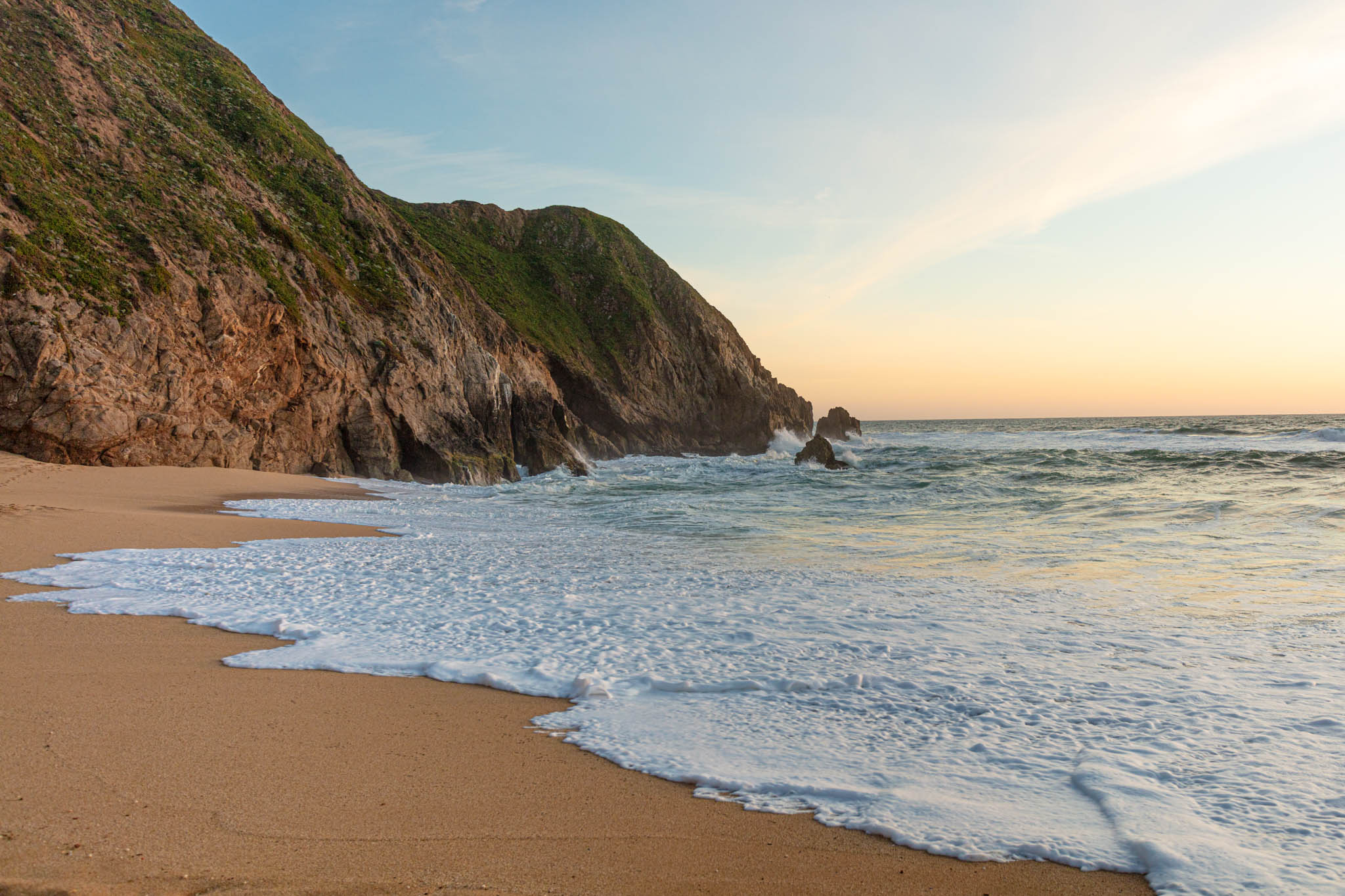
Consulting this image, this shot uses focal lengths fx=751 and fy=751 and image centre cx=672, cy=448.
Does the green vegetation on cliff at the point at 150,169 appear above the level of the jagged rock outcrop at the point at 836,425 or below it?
above

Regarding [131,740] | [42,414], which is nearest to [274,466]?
[42,414]

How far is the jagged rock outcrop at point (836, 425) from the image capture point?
6544cm

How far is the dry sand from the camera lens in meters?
2.60

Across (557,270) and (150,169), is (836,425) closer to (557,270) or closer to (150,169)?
(557,270)

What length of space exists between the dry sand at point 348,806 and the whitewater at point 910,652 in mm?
250

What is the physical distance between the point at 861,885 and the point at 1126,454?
40435 millimetres

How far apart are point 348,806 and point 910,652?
160 inches

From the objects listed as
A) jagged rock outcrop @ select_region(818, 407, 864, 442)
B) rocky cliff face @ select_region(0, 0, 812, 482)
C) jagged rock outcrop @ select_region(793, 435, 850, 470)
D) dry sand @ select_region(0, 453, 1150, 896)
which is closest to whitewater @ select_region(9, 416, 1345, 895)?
dry sand @ select_region(0, 453, 1150, 896)

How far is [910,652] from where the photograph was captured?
5688mm

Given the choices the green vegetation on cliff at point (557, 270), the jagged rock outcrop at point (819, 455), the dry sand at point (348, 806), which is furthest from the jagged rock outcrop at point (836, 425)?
the dry sand at point (348, 806)

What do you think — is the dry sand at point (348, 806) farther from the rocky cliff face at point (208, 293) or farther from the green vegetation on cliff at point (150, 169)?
the green vegetation on cliff at point (150, 169)

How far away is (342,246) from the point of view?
28.1 meters

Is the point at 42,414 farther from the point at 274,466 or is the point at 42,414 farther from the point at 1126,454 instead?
the point at 1126,454

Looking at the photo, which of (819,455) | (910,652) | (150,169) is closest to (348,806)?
(910,652)
